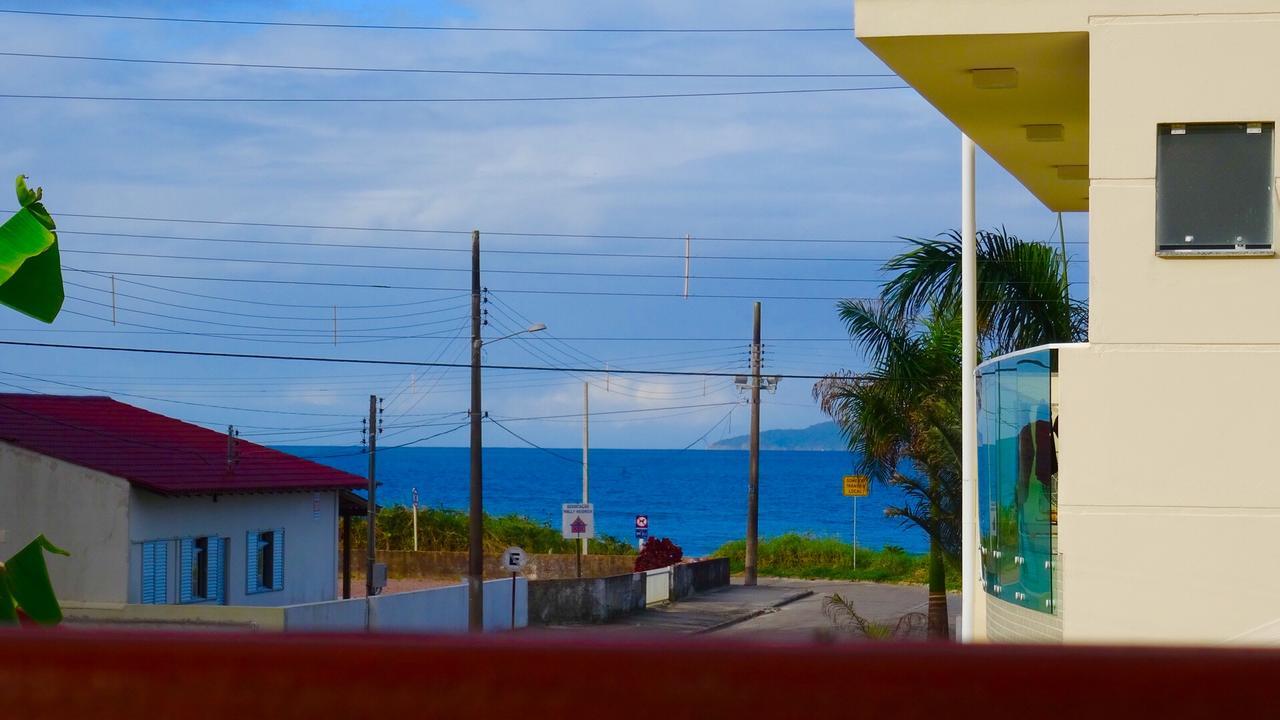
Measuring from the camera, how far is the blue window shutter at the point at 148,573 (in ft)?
99.2

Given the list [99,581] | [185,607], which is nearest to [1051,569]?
[185,607]

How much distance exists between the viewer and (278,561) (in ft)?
117

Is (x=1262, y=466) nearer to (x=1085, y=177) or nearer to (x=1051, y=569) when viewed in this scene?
(x=1051, y=569)

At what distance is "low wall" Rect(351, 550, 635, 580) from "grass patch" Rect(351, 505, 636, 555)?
5.21 meters

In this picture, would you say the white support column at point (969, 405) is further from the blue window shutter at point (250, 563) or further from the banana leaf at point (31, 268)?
the blue window shutter at point (250, 563)

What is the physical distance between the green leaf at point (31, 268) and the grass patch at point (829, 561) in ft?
149

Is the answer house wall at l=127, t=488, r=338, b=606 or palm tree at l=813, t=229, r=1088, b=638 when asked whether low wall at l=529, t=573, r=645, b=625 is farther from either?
palm tree at l=813, t=229, r=1088, b=638

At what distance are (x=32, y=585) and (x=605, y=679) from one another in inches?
160

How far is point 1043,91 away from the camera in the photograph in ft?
35.0

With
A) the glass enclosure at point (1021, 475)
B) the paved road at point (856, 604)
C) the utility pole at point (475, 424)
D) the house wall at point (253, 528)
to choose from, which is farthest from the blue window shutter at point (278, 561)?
the glass enclosure at point (1021, 475)

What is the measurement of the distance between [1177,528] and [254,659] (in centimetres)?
909

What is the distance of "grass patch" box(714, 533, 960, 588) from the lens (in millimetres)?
50094

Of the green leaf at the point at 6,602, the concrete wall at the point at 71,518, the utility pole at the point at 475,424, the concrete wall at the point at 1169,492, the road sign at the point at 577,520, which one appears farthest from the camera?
the road sign at the point at 577,520

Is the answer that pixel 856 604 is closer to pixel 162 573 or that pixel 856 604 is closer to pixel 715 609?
pixel 715 609
